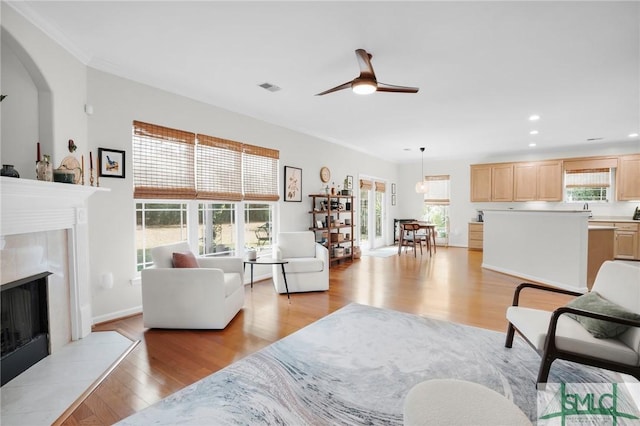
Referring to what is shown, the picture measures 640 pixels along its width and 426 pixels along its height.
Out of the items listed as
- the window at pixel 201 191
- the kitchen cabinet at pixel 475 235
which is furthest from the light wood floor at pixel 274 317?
the kitchen cabinet at pixel 475 235

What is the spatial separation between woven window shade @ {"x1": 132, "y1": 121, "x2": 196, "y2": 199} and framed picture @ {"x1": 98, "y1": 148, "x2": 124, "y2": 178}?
0.16 meters

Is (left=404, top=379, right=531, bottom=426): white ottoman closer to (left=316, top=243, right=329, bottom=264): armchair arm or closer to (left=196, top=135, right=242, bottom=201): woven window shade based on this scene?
(left=316, top=243, right=329, bottom=264): armchair arm

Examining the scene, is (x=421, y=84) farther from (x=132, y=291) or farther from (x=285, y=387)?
(x=132, y=291)

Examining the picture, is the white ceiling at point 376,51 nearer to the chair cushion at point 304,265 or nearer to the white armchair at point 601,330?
the white armchair at point 601,330

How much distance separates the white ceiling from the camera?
7.79ft

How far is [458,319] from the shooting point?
340cm

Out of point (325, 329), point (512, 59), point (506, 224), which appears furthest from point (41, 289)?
point (506, 224)

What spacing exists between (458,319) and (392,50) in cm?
290

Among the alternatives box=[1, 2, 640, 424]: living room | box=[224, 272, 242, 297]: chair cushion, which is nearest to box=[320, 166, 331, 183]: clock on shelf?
box=[1, 2, 640, 424]: living room

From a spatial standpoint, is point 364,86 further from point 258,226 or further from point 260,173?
point 258,226

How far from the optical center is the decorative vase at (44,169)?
252 cm

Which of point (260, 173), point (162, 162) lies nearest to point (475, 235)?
point (260, 173)

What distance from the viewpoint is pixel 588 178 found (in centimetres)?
762

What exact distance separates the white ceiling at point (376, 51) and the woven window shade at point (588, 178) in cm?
300
